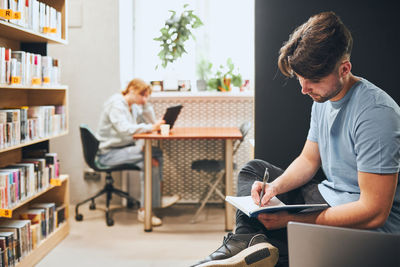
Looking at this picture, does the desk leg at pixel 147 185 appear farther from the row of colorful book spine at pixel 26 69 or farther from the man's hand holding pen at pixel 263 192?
the man's hand holding pen at pixel 263 192

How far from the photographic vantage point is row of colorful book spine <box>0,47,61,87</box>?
238 centimetres

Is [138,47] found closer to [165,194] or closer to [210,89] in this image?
[210,89]

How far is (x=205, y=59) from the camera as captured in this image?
4.45 m

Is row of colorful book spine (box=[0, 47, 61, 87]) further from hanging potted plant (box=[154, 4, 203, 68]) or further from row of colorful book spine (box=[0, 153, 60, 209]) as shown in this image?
hanging potted plant (box=[154, 4, 203, 68])

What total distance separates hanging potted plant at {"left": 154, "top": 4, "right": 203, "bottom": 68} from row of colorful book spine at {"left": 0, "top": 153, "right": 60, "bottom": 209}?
170 centimetres

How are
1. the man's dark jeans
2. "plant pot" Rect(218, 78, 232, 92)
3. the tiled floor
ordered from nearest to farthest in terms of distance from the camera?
the man's dark jeans
the tiled floor
"plant pot" Rect(218, 78, 232, 92)

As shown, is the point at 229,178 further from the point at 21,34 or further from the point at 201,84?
the point at 21,34

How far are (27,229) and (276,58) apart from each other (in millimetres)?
1903

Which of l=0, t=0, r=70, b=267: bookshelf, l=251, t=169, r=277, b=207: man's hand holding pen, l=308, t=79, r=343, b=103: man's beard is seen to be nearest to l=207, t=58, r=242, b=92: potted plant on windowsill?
l=0, t=0, r=70, b=267: bookshelf

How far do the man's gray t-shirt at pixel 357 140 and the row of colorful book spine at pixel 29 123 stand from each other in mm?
1793

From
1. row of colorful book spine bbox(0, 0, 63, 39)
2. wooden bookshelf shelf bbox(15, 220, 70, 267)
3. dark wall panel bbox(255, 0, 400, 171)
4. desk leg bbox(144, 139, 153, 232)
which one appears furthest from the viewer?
desk leg bbox(144, 139, 153, 232)

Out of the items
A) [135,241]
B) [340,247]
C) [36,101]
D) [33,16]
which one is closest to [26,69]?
[33,16]

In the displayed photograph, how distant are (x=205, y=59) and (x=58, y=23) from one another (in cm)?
177

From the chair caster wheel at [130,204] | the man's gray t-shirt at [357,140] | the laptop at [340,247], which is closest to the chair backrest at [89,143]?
the chair caster wheel at [130,204]
